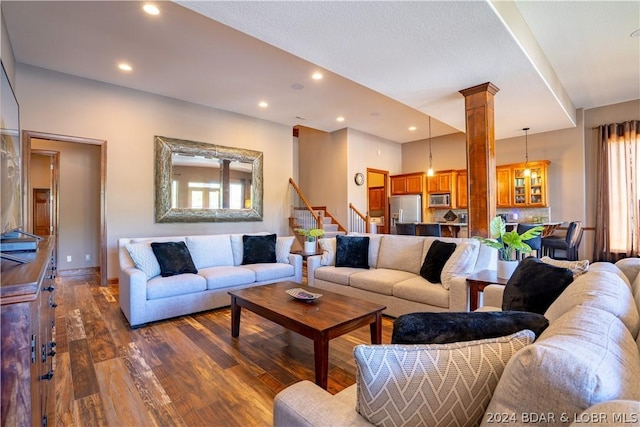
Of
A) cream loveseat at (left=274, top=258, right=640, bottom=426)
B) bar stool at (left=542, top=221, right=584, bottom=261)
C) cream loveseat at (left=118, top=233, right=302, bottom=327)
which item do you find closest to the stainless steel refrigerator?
bar stool at (left=542, top=221, right=584, bottom=261)

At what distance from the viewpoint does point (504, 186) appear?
7184mm

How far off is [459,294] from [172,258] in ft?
10.6

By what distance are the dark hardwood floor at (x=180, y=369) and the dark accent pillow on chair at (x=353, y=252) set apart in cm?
97

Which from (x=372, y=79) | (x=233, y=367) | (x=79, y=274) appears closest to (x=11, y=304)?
(x=233, y=367)

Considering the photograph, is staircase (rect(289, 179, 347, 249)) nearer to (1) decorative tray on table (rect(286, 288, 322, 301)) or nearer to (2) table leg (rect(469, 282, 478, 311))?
(1) decorative tray on table (rect(286, 288, 322, 301))

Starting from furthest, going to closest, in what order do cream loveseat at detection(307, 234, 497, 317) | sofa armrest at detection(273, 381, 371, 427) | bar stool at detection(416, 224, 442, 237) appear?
bar stool at detection(416, 224, 442, 237)
cream loveseat at detection(307, 234, 497, 317)
sofa armrest at detection(273, 381, 371, 427)

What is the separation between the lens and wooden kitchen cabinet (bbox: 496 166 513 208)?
710cm

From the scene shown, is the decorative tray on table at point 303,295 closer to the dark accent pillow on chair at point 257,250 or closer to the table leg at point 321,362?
the table leg at point 321,362

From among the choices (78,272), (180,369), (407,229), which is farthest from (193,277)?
(407,229)

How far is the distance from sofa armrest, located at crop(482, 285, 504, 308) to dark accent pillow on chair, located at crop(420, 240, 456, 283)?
2.35ft

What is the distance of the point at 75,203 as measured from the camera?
19.1 feet

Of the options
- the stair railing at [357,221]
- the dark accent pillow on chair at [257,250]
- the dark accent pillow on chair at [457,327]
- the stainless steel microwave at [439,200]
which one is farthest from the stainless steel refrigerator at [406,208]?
the dark accent pillow on chair at [457,327]

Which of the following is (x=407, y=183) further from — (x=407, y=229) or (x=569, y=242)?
(x=569, y=242)

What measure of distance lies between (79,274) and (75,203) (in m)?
1.34
